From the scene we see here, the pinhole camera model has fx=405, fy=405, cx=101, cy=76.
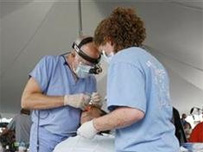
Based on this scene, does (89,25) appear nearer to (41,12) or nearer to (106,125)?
(41,12)

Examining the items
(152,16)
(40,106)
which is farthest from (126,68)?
(152,16)

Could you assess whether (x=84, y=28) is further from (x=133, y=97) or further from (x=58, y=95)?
(x=133, y=97)

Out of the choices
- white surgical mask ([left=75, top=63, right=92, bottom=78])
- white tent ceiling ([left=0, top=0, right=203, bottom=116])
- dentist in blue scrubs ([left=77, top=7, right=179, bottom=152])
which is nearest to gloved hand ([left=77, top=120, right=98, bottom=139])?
dentist in blue scrubs ([left=77, top=7, right=179, bottom=152])

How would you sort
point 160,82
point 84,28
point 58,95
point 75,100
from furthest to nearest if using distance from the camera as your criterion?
1. point 84,28
2. point 58,95
3. point 75,100
4. point 160,82

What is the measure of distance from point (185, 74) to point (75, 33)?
2.78 m

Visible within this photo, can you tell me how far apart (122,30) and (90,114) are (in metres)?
0.56

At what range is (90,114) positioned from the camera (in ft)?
6.45

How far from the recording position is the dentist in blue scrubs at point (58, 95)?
1.90m

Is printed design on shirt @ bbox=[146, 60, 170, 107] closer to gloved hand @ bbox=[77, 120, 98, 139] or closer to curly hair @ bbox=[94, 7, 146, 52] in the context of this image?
curly hair @ bbox=[94, 7, 146, 52]

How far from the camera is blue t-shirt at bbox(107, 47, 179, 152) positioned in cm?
143

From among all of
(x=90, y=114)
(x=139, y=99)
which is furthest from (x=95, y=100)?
(x=139, y=99)

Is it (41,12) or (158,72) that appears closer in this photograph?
(158,72)

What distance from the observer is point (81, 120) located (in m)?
1.98

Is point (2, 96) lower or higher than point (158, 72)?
lower
